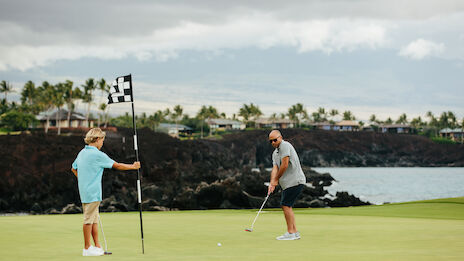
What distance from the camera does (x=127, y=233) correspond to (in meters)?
13.2

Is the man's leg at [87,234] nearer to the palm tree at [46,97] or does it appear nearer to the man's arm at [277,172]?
the man's arm at [277,172]

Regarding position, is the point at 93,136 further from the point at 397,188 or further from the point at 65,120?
the point at 65,120

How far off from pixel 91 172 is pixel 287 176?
4.02m

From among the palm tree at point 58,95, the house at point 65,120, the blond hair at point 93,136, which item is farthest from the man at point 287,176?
the house at point 65,120

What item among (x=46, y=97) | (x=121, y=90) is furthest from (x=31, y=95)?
(x=121, y=90)

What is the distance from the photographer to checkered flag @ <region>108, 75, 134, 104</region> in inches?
419

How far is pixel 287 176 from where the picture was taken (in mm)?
11562

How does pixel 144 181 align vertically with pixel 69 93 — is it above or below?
below

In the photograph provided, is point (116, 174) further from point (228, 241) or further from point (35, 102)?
point (35, 102)

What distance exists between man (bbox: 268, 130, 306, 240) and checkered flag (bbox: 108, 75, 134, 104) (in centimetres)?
284

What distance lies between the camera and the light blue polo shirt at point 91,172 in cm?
930

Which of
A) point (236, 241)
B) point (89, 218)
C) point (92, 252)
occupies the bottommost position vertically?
point (236, 241)

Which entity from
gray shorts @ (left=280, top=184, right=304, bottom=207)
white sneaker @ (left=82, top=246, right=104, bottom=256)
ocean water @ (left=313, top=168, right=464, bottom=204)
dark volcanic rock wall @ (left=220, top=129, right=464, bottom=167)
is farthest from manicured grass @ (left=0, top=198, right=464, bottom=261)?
dark volcanic rock wall @ (left=220, top=129, right=464, bottom=167)

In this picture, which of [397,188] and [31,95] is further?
[31,95]
